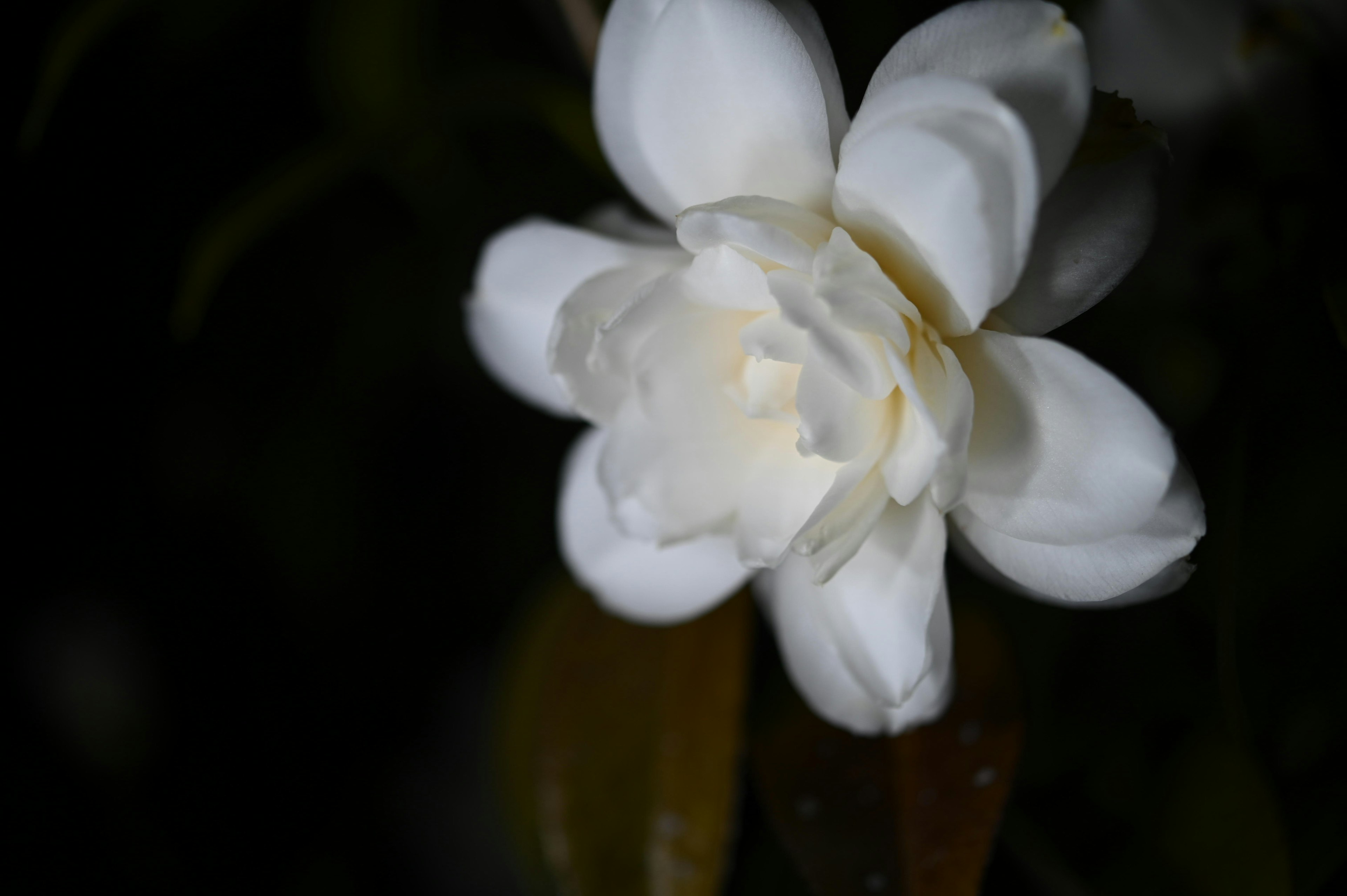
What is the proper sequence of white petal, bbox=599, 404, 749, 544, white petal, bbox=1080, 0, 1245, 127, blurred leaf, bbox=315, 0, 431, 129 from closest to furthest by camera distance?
white petal, bbox=599, 404, 749, 544
white petal, bbox=1080, 0, 1245, 127
blurred leaf, bbox=315, 0, 431, 129

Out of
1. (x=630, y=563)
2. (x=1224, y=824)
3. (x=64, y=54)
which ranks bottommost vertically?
(x=1224, y=824)

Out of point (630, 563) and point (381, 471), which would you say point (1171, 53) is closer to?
point (630, 563)

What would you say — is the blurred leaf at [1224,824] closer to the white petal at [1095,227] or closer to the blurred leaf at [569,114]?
the white petal at [1095,227]

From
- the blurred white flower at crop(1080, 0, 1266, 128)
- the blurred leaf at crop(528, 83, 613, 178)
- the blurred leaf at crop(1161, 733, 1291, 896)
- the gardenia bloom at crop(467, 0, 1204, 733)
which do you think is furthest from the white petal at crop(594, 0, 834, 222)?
the blurred leaf at crop(1161, 733, 1291, 896)

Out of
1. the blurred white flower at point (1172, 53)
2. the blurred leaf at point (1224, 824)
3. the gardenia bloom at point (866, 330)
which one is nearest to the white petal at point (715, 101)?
the gardenia bloom at point (866, 330)

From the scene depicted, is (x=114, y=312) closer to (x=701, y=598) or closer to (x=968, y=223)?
(x=701, y=598)

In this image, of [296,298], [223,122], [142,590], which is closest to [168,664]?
[142,590]

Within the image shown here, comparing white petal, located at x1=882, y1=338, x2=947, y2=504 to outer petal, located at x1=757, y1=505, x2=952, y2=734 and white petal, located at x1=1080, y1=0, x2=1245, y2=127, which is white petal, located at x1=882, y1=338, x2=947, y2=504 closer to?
outer petal, located at x1=757, y1=505, x2=952, y2=734

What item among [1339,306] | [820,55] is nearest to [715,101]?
[820,55]
